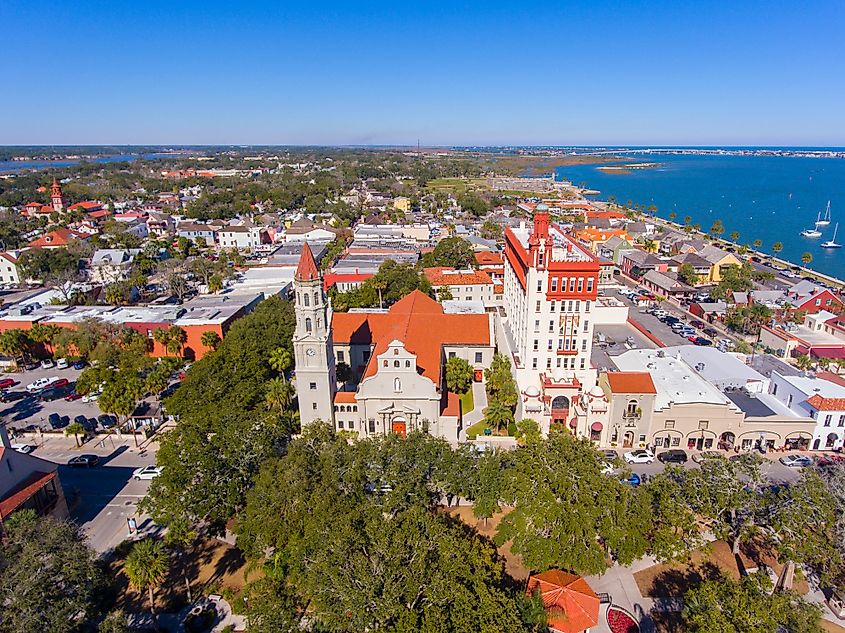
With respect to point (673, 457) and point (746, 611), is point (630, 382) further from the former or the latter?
point (746, 611)

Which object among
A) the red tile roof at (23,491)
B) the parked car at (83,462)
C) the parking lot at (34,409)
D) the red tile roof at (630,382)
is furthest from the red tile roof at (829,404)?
the parking lot at (34,409)

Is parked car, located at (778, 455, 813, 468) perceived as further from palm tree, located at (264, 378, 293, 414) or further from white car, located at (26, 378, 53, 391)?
white car, located at (26, 378, 53, 391)

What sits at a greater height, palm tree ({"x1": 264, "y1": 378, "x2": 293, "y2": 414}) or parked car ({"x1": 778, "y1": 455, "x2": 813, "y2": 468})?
palm tree ({"x1": 264, "y1": 378, "x2": 293, "y2": 414})

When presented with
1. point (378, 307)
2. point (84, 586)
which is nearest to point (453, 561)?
point (84, 586)

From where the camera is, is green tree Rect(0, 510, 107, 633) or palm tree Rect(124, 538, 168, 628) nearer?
green tree Rect(0, 510, 107, 633)

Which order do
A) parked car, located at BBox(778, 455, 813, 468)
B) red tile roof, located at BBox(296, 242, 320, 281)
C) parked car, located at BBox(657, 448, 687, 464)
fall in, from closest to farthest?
red tile roof, located at BBox(296, 242, 320, 281)
parked car, located at BBox(778, 455, 813, 468)
parked car, located at BBox(657, 448, 687, 464)

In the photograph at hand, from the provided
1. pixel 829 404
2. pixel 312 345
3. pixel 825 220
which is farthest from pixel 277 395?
pixel 825 220

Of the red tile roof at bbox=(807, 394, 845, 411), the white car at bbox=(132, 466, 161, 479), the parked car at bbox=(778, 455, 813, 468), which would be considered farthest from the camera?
the red tile roof at bbox=(807, 394, 845, 411)

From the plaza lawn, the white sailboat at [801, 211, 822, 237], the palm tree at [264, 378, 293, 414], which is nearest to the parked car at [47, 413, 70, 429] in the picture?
the palm tree at [264, 378, 293, 414]
